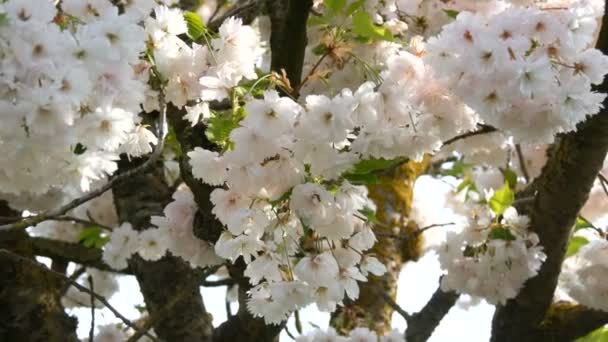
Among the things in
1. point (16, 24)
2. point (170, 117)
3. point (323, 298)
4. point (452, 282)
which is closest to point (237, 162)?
point (323, 298)

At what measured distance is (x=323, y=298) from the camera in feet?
6.41

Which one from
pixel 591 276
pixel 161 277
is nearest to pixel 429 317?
pixel 591 276

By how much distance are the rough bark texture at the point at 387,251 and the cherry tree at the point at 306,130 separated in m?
0.66

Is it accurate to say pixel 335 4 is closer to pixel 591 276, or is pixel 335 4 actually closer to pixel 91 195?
pixel 91 195

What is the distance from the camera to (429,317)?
3.43 metres

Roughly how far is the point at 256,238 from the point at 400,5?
138 centimetres

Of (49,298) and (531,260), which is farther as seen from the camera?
(49,298)

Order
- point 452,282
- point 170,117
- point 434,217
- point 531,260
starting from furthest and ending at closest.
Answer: point 434,217 < point 452,282 < point 531,260 < point 170,117

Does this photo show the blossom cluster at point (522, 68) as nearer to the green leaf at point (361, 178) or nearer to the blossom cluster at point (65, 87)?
the green leaf at point (361, 178)

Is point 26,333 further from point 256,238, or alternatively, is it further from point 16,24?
point 16,24

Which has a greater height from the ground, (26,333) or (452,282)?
(452,282)

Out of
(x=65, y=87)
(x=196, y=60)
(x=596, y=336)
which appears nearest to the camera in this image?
(x=65, y=87)

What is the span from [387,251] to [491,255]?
4.13ft

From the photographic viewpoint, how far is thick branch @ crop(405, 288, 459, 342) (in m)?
3.40
